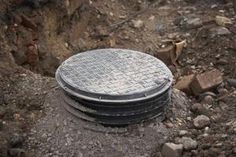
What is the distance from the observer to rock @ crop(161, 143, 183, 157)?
293 centimetres

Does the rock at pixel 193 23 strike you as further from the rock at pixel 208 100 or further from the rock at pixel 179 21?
the rock at pixel 208 100

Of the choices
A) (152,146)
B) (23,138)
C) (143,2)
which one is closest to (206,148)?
(152,146)

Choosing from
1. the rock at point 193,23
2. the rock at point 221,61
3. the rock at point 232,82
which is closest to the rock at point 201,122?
the rock at point 232,82

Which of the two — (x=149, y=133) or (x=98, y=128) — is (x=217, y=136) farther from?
(x=98, y=128)

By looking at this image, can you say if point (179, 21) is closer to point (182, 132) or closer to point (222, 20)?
point (222, 20)

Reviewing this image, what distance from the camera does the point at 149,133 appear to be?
3113 millimetres

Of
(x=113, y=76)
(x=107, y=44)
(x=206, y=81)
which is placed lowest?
(x=107, y=44)

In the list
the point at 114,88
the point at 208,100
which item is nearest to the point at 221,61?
the point at 208,100

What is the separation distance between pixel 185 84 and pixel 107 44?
108 cm

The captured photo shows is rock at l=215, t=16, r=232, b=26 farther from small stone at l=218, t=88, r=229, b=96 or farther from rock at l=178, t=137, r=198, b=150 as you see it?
rock at l=178, t=137, r=198, b=150

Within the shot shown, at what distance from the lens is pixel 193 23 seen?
4.80 m

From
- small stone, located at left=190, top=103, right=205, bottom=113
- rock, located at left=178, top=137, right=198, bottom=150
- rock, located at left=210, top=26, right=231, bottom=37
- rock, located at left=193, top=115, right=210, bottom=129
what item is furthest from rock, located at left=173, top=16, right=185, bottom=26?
rock, located at left=178, top=137, right=198, bottom=150

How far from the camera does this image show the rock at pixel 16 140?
3.02 meters

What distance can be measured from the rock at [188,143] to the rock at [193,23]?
77.1 inches
